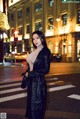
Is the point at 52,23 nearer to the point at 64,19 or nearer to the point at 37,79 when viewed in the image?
the point at 64,19

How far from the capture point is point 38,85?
5.60m

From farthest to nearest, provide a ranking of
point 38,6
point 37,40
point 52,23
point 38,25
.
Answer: point 38,25, point 38,6, point 52,23, point 37,40

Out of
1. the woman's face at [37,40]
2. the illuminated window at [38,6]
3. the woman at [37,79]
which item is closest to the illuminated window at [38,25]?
the illuminated window at [38,6]

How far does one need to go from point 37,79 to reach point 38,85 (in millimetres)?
105

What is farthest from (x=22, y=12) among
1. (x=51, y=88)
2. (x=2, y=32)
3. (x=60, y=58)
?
(x=51, y=88)

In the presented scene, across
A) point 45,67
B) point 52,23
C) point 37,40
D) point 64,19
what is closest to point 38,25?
point 52,23

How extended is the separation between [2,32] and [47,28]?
21517mm

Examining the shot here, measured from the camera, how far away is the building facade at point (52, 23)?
157 ft

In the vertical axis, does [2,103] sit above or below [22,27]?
below

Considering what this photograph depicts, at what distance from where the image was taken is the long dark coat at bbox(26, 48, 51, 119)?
18.4ft

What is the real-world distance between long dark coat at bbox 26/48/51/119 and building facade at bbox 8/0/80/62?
105 ft

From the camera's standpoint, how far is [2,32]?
114ft

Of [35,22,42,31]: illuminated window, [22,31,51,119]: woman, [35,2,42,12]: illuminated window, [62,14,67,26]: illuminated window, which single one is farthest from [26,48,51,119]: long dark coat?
[35,2,42,12]: illuminated window

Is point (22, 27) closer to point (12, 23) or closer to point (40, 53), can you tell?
point (12, 23)
